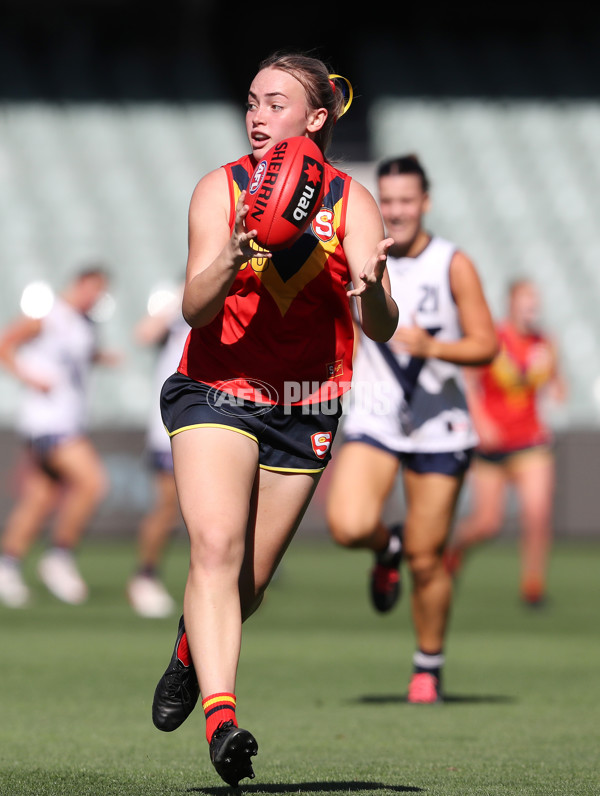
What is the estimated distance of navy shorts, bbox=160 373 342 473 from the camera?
13.5 ft

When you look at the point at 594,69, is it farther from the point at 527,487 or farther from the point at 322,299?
the point at 322,299

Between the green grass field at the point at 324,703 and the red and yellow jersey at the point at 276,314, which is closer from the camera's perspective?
the red and yellow jersey at the point at 276,314

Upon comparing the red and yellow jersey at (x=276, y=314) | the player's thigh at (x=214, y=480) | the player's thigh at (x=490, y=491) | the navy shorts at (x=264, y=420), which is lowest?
the player's thigh at (x=490, y=491)

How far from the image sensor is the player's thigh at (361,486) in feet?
20.1

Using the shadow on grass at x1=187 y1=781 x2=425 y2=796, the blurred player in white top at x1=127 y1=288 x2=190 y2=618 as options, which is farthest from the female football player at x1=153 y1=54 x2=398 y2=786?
the blurred player in white top at x1=127 y1=288 x2=190 y2=618

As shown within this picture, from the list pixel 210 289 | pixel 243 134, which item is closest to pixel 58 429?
pixel 210 289

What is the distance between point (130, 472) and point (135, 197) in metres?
6.20

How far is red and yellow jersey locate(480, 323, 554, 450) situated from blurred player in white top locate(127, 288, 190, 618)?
8.35 feet

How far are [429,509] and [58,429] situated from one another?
5329 mm

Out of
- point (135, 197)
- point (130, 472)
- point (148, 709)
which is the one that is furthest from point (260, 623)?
point (135, 197)

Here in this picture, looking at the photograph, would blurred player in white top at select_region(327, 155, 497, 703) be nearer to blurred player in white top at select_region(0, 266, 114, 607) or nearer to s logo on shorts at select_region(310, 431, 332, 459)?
s logo on shorts at select_region(310, 431, 332, 459)

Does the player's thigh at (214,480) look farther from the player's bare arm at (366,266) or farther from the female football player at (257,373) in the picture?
the player's bare arm at (366,266)

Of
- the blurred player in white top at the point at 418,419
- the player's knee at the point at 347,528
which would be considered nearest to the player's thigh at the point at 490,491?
the blurred player in white top at the point at 418,419

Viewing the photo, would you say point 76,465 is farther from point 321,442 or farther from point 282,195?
point 282,195
